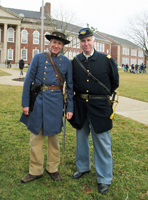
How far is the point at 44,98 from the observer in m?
3.22

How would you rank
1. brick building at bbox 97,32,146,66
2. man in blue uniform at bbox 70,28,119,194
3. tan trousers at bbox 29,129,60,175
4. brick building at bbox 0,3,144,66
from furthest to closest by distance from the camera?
brick building at bbox 97,32,146,66
brick building at bbox 0,3,144,66
tan trousers at bbox 29,129,60,175
man in blue uniform at bbox 70,28,119,194

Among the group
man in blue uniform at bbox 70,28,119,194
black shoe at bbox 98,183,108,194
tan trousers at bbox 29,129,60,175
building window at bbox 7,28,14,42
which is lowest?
black shoe at bbox 98,183,108,194

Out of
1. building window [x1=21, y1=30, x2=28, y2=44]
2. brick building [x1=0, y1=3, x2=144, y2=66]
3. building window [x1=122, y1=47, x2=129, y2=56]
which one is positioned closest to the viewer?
brick building [x1=0, y1=3, x2=144, y2=66]

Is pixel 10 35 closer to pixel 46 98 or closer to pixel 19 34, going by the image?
pixel 19 34

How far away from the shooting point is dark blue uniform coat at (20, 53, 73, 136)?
3.19 metres

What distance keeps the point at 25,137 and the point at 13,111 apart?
8.00ft

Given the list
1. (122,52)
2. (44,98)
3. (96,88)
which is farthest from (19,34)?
(96,88)

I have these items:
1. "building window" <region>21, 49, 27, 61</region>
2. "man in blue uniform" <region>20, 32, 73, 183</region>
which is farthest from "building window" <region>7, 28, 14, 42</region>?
"man in blue uniform" <region>20, 32, 73, 183</region>

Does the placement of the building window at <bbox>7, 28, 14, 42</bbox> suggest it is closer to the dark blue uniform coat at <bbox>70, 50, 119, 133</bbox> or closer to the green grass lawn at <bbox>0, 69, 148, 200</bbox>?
the green grass lawn at <bbox>0, 69, 148, 200</bbox>

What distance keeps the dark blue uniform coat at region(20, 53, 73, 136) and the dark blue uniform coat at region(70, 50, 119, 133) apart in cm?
26

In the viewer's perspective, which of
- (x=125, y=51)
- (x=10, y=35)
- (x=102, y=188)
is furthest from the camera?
(x=125, y=51)

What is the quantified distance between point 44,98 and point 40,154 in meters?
0.84

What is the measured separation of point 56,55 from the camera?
331 cm

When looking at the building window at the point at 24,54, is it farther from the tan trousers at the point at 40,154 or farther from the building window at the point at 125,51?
the tan trousers at the point at 40,154
